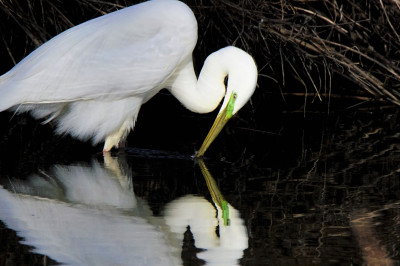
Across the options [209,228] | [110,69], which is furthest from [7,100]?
→ [209,228]

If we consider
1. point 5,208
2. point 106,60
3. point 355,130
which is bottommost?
point 5,208

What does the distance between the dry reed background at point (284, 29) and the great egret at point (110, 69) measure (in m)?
0.76

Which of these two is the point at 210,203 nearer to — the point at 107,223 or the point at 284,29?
the point at 107,223

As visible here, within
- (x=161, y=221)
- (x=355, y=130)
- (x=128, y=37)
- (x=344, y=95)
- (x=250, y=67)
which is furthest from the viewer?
(x=344, y=95)

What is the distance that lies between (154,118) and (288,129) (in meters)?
1.50

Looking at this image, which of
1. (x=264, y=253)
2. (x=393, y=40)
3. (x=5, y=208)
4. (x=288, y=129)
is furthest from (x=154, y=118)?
(x=264, y=253)

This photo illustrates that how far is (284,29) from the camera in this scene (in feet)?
22.3

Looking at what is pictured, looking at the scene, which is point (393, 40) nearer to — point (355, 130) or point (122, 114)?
point (355, 130)

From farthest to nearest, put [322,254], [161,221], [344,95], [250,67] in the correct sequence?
1. [344,95]
2. [250,67]
3. [161,221]
4. [322,254]

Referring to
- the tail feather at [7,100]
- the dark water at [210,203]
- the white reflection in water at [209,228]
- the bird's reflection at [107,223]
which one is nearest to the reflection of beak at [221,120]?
the dark water at [210,203]

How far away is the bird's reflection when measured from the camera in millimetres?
3737

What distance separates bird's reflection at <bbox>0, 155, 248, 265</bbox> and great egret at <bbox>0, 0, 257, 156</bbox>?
2.63 ft

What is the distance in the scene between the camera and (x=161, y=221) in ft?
14.0

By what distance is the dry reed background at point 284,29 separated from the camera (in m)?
6.77
